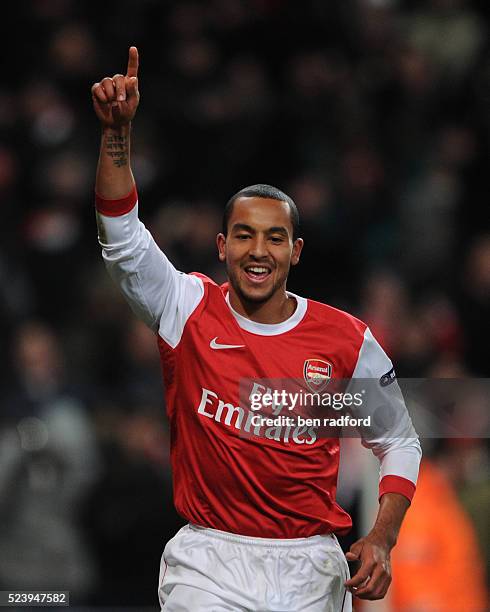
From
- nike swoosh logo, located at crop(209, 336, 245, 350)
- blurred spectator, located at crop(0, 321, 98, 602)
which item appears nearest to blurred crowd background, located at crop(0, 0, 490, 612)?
blurred spectator, located at crop(0, 321, 98, 602)

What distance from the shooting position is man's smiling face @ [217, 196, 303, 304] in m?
3.97

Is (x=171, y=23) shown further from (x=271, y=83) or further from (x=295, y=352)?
(x=295, y=352)

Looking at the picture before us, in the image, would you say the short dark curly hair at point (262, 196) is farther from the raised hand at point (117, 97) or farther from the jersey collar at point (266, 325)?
the raised hand at point (117, 97)

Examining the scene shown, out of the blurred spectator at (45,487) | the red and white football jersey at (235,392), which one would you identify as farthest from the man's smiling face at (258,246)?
the blurred spectator at (45,487)

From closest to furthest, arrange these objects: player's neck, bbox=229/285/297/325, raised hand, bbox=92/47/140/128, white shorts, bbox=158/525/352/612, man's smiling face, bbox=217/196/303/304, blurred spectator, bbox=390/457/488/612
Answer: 1. raised hand, bbox=92/47/140/128
2. white shorts, bbox=158/525/352/612
3. man's smiling face, bbox=217/196/303/304
4. player's neck, bbox=229/285/297/325
5. blurred spectator, bbox=390/457/488/612

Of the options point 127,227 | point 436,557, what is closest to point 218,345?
point 127,227

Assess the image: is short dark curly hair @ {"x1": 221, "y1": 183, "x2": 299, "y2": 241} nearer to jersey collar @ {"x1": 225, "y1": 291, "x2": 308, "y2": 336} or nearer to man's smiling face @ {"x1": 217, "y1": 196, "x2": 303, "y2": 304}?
man's smiling face @ {"x1": 217, "y1": 196, "x2": 303, "y2": 304}

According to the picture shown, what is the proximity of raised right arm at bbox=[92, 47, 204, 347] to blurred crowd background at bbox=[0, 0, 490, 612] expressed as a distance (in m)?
2.24

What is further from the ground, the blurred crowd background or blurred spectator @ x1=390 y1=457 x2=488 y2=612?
the blurred crowd background

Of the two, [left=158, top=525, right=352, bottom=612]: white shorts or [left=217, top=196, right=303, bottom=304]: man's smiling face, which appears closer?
[left=158, top=525, right=352, bottom=612]: white shorts

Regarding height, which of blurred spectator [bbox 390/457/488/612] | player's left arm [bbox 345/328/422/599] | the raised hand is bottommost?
blurred spectator [bbox 390/457/488/612]

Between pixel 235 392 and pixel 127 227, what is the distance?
657 mm

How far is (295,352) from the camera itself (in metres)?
4.04

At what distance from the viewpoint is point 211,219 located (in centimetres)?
872
